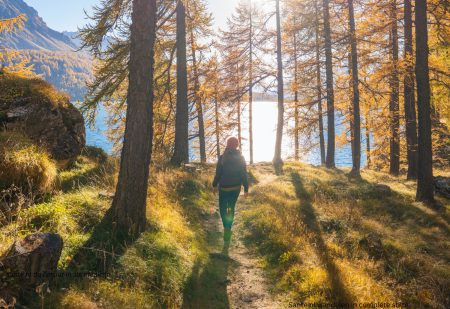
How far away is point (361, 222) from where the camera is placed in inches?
337

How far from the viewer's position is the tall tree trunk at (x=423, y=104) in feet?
32.8

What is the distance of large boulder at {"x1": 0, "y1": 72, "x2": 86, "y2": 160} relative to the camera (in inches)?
291

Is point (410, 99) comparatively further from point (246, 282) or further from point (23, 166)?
point (23, 166)

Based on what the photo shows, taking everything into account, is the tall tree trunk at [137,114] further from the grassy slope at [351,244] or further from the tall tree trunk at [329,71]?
the tall tree trunk at [329,71]

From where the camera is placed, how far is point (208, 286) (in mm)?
5301

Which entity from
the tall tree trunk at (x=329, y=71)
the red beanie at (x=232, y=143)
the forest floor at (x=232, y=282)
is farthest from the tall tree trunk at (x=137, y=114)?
the tall tree trunk at (x=329, y=71)

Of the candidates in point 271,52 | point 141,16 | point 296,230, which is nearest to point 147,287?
point 296,230

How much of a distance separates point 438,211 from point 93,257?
10.1 metres

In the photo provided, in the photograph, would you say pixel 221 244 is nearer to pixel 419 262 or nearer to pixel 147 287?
pixel 147 287

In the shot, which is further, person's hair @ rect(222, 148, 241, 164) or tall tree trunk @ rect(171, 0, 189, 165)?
tall tree trunk @ rect(171, 0, 189, 165)

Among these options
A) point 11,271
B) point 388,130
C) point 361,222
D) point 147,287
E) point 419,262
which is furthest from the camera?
point 388,130

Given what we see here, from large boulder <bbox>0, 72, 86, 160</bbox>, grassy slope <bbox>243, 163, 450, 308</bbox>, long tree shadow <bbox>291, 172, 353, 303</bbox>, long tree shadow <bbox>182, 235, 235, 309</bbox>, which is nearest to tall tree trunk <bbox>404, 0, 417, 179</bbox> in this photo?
grassy slope <bbox>243, 163, 450, 308</bbox>

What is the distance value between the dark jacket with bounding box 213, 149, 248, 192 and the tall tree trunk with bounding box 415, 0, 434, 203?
6872 millimetres

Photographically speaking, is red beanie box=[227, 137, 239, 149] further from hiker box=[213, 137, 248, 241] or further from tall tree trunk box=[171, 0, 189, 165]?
tall tree trunk box=[171, 0, 189, 165]
